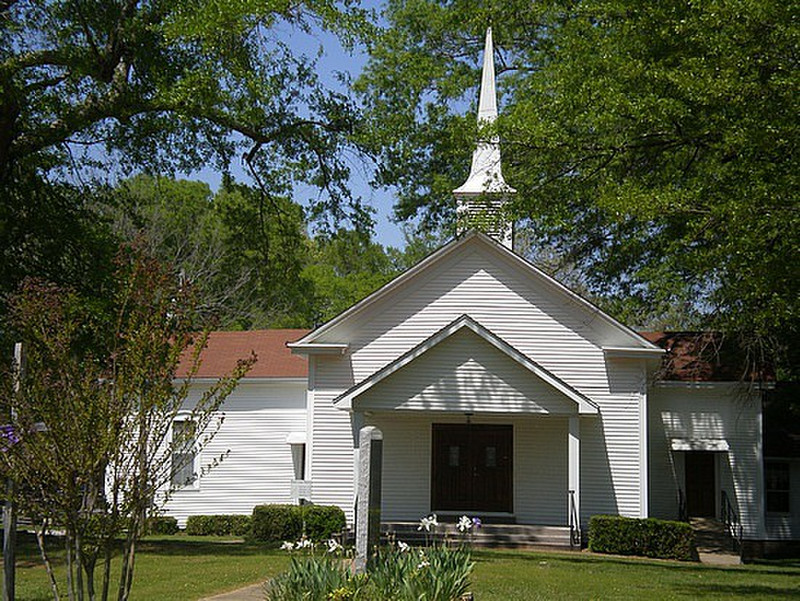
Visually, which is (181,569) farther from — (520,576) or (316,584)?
(316,584)

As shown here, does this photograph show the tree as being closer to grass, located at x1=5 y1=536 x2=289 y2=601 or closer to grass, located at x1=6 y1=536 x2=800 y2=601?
grass, located at x1=5 y1=536 x2=289 y2=601

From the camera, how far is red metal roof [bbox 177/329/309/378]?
31266 millimetres

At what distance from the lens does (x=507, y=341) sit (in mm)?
25859

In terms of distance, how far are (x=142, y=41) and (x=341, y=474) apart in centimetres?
1167

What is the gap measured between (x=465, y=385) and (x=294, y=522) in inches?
211

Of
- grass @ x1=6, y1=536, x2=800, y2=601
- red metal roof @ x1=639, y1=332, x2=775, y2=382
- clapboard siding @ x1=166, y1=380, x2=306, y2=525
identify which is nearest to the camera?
A: grass @ x1=6, y1=536, x2=800, y2=601

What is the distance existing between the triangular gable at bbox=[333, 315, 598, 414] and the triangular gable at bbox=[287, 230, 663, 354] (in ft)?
6.93

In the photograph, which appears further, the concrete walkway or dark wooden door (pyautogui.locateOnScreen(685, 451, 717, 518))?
dark wooden door (pyautogui.locateOnScreen(685, 451, 717, 518))

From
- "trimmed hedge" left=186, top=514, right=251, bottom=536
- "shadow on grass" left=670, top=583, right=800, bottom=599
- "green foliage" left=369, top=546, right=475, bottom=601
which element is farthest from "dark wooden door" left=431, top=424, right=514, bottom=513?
"green foliage" left=369, top=546, right=475, bottom=601

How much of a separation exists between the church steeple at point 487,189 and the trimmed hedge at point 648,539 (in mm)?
7436

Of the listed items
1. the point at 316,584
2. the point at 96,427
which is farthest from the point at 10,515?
the point at 316,584

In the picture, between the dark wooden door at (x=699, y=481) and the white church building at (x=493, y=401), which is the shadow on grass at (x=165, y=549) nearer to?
the white church building at (x=493, y=401)

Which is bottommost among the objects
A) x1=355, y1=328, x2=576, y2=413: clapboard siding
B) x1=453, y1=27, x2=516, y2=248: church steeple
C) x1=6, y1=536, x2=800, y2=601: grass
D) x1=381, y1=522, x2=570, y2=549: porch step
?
x1=6, y1=536, x2=800, y2=601: grass

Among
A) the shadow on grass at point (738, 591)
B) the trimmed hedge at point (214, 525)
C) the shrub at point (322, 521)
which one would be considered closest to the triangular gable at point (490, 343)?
the shrub at point (322, 521)
